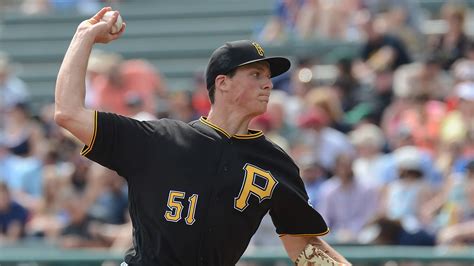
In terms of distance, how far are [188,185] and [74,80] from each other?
0.71m

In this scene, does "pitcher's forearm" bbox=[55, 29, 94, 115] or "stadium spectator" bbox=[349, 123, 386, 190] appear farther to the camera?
"stadium spectator" bbox=[349, 123, 386, 190]

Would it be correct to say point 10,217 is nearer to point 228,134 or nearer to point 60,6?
point 228,134

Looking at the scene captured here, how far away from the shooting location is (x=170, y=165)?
515 centimetres

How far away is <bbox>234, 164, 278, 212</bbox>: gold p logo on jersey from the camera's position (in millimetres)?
5195

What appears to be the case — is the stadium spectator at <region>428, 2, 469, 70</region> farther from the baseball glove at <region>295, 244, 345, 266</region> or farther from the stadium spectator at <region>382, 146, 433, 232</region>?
the baseball glove at <region>295, 244, 345, 266</region>

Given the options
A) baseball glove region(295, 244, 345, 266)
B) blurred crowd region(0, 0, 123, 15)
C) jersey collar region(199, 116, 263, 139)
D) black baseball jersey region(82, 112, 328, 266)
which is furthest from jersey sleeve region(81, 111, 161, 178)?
blurred crowd region(0, 0, 123, 15)

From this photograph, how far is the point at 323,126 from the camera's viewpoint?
1091cm

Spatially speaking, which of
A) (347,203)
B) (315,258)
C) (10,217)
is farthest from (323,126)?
(315,258)

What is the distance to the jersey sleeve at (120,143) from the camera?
5.01 metres

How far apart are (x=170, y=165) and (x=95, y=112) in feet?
1.42

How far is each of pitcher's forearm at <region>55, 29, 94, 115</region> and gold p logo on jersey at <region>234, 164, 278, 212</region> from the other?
2.77 ft

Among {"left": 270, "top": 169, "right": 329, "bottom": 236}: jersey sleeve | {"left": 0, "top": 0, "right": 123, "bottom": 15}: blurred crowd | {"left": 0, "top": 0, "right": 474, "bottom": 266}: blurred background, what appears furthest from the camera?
{"left": 0, "top": 0, "right": 123, "bottom": 15}: blurred crowd

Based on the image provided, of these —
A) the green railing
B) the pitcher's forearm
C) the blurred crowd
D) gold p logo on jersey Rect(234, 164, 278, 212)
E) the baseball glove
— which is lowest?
the green railing

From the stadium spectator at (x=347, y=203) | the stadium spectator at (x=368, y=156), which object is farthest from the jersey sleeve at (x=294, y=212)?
the stadium spectator at (x=368, y=156)
